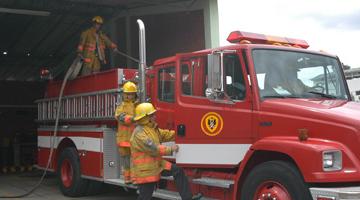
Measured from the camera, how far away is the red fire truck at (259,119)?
496cm

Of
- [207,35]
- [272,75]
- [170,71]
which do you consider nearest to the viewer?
[272,75]

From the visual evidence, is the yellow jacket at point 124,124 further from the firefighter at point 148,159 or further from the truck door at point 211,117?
the firefighter at point 148,159

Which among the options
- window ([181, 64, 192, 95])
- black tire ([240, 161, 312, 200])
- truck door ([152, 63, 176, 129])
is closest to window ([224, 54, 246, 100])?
Answer: window ([181, 64, 192, 95])

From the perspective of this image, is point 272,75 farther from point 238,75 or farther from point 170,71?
point 170,71

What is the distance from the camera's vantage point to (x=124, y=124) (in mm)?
7480

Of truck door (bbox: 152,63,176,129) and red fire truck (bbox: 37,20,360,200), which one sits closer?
red fire truck (bbox: 37,20,360,200)

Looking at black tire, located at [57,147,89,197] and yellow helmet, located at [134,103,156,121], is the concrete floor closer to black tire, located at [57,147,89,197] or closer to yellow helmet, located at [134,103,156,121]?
black tire, located at [57,147,89,197]

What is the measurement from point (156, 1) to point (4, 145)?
6.23 metres

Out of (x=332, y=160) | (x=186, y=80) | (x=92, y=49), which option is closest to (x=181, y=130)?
(x=186, y=80)

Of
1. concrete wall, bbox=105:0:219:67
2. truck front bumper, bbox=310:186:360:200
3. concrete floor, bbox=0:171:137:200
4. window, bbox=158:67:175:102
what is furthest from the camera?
concrete wall, bbox=105:0:219:67

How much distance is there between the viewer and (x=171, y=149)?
6.06 metres

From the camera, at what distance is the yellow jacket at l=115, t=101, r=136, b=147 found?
292 inches

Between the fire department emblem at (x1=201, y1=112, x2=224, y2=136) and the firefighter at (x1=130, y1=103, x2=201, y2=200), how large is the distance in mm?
467

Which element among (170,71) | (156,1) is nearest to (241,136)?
(170,71)
